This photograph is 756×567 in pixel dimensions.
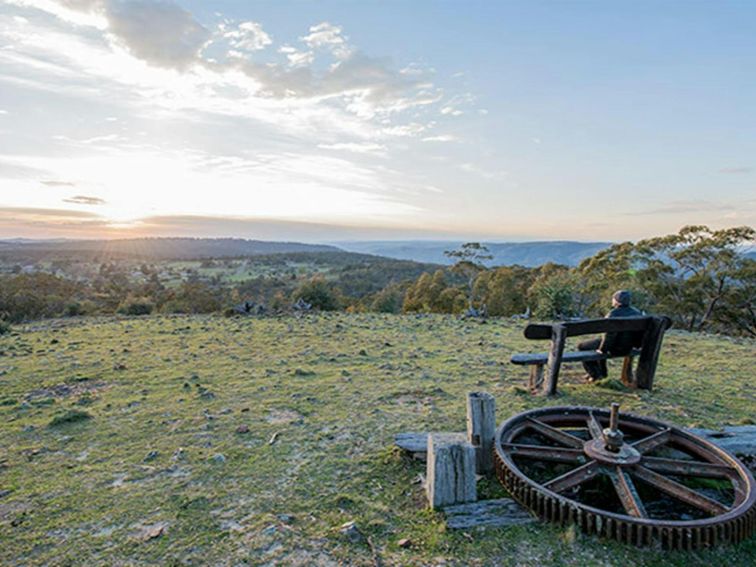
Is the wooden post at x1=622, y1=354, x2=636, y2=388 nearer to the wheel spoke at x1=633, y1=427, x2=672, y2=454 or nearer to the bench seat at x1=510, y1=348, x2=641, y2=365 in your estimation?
the bench seat at x1=510, y1=348, x2=641, y2=365

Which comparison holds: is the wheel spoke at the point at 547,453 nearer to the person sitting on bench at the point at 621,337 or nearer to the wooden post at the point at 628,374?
the person sitting on bench at the point at 621,337

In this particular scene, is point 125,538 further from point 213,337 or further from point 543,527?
point 213,337


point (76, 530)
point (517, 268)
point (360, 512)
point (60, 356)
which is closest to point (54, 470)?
point (76, 530)

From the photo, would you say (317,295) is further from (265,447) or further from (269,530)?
(269,530)

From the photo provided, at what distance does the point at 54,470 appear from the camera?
5.00 meters

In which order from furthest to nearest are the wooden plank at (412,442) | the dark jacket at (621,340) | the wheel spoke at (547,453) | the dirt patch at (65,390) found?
the dirt patch at (65,390) → the dark jacket at (621,340) → the wooden plank at (412,442) → the wheel spoke at (547,453)

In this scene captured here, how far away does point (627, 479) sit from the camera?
4.08 metres

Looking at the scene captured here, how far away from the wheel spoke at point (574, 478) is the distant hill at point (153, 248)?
101006 millimetres

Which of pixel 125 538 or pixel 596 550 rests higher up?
pixel 596 550

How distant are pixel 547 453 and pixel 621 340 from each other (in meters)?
3.71

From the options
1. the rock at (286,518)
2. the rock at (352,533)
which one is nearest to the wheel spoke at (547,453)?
the rock at (352,533)

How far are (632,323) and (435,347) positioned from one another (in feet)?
20.6

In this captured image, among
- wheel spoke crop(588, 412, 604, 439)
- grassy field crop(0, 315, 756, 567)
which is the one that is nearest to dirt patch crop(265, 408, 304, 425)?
grassy field crop(0, 315, 756, 567)

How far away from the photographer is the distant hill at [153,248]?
312 ft
